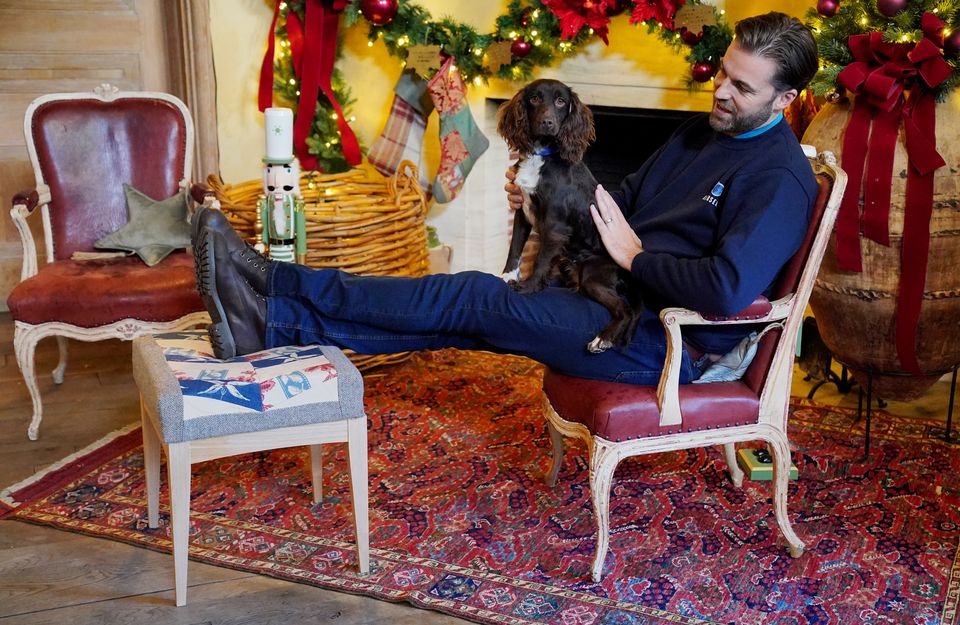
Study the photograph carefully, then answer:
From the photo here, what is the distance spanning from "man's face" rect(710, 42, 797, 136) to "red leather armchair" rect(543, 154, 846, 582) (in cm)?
18

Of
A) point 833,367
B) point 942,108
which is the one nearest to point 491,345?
point 942,108

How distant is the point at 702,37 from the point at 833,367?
1323 mm

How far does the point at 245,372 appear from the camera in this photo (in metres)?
1.91

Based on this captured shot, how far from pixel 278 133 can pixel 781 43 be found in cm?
125

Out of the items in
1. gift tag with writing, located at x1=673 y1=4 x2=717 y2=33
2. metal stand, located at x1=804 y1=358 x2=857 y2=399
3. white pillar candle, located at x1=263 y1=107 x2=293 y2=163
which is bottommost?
metal stand, located at x1=804 y1=358 x2=857 y2=399

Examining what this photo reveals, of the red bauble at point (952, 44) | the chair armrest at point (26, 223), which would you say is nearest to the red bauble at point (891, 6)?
the red bauble at point (952, 44)

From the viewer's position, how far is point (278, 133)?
2430 mm

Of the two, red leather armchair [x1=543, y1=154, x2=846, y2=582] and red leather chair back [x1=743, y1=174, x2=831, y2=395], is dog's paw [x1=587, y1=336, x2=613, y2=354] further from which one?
red leather chair back [x1=743, y1=174, x2=831, y2=395]

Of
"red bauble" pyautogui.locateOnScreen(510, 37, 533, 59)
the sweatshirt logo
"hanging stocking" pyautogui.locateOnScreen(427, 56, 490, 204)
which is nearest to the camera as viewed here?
the sweatshirt logo

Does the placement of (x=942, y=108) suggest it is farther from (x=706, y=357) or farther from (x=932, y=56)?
(x=706, y=357)

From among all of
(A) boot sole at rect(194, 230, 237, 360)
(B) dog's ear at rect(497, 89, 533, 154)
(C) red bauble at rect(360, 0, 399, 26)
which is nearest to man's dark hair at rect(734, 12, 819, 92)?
(B) dog's ear at rect(497, 89, 533, 154)

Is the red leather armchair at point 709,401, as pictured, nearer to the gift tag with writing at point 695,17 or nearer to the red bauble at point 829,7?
the red bauble at point 829,7

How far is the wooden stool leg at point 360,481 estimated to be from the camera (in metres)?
1.96

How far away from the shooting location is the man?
6.47ft
